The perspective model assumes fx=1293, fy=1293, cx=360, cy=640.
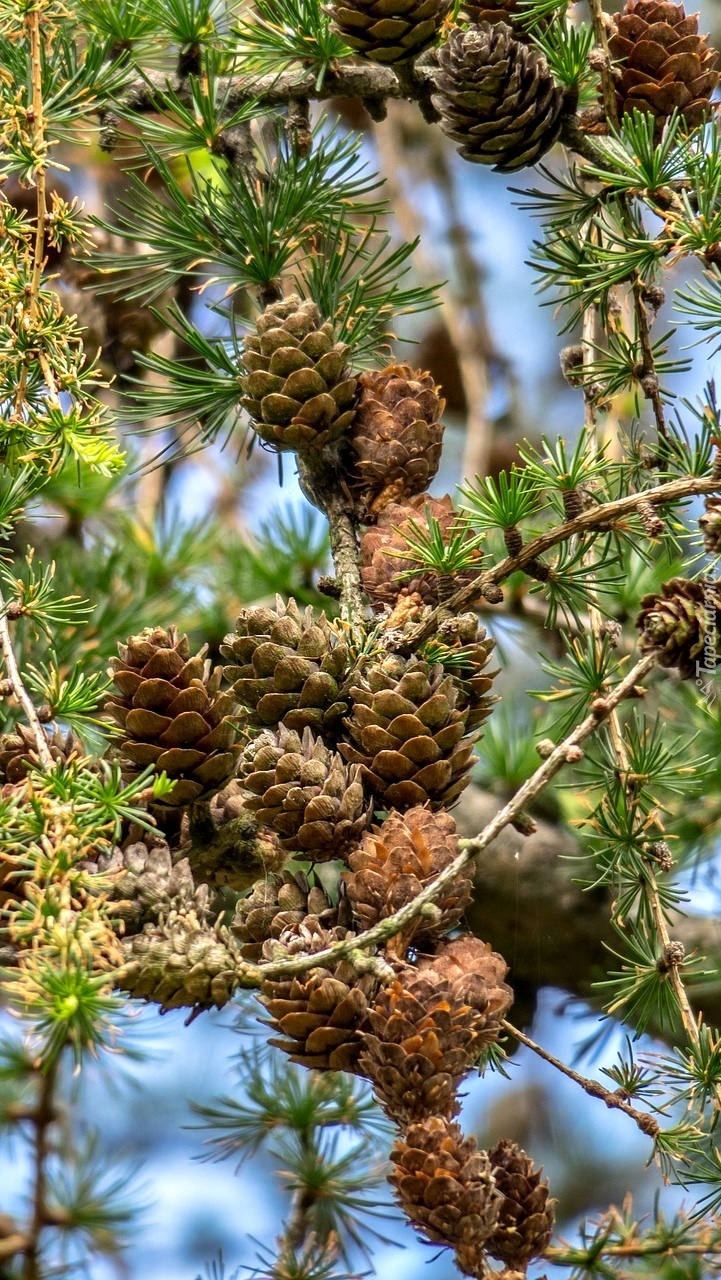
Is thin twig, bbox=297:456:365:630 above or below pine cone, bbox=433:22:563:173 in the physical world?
below

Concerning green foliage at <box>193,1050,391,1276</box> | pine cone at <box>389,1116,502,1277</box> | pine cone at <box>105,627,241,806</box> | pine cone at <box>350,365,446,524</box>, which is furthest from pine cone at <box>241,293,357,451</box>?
green foliage at <box>193,1050,391,1276</box>

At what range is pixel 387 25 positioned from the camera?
0.66m

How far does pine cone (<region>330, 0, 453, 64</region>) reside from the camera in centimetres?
65

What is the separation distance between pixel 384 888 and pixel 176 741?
0.14 metres

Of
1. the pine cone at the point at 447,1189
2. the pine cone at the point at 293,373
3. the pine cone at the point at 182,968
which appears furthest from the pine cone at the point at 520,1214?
the pine cone at the point at 293,373

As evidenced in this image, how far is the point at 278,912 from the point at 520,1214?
0.16m

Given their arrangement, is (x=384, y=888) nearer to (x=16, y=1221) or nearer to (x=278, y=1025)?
(x=278, y=1025)

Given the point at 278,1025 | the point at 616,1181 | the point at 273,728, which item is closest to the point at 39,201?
the point at 273,728

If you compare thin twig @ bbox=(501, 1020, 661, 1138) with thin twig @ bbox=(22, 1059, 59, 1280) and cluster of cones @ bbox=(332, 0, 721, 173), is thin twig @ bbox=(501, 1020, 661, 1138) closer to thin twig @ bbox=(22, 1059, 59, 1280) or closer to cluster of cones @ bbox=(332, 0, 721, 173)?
thin twig @ bbox=(22, 1059, 59, 1280)

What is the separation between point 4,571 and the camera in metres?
0.66

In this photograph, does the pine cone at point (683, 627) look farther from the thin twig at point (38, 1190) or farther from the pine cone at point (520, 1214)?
the thin twig at point (38, 1190)

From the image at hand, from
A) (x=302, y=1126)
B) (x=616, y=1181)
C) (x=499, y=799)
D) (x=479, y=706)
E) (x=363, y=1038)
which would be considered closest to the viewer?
(x=363, y=1038)

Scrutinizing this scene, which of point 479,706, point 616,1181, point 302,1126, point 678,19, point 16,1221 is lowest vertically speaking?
point 16,1221

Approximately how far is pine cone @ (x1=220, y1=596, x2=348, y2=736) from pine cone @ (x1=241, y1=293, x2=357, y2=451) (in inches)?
4.1
